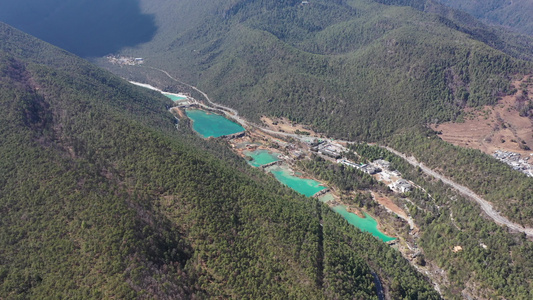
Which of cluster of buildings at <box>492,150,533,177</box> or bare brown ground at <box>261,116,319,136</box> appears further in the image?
bare brown ground at <box>261,116,319,136</box>

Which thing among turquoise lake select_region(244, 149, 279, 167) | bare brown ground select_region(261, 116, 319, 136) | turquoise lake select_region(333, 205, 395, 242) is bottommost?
turquoise lake select_region(244, 149, 279, 167)

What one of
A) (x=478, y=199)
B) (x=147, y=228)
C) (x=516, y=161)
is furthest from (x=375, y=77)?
(x=147, y=228)

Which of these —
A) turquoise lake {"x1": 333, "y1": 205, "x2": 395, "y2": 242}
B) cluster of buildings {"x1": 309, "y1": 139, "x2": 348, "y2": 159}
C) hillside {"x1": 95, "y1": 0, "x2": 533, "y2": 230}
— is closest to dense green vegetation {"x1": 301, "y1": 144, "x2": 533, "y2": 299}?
turquoise lake {"x1": 333, "y1": 205, "x2": 395, "y2": 242}

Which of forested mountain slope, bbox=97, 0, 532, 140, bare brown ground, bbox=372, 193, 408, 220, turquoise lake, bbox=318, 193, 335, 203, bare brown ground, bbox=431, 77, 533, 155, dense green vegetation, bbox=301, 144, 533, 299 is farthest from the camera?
forested mountain slope, bbox=97, 0, 532, 140

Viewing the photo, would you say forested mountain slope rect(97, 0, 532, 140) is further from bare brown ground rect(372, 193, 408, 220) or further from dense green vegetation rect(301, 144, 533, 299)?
dense green vegetation rect(301, 144, 533, 299)

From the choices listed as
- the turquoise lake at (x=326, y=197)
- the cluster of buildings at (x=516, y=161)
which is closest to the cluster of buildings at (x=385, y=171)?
the turquoise lake at (x=326, y=197)

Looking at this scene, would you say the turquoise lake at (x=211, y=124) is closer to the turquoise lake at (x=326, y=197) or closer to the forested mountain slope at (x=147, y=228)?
the forested mountain slope at (x=147, y=228)

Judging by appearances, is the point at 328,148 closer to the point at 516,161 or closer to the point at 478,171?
the point at 478,171
